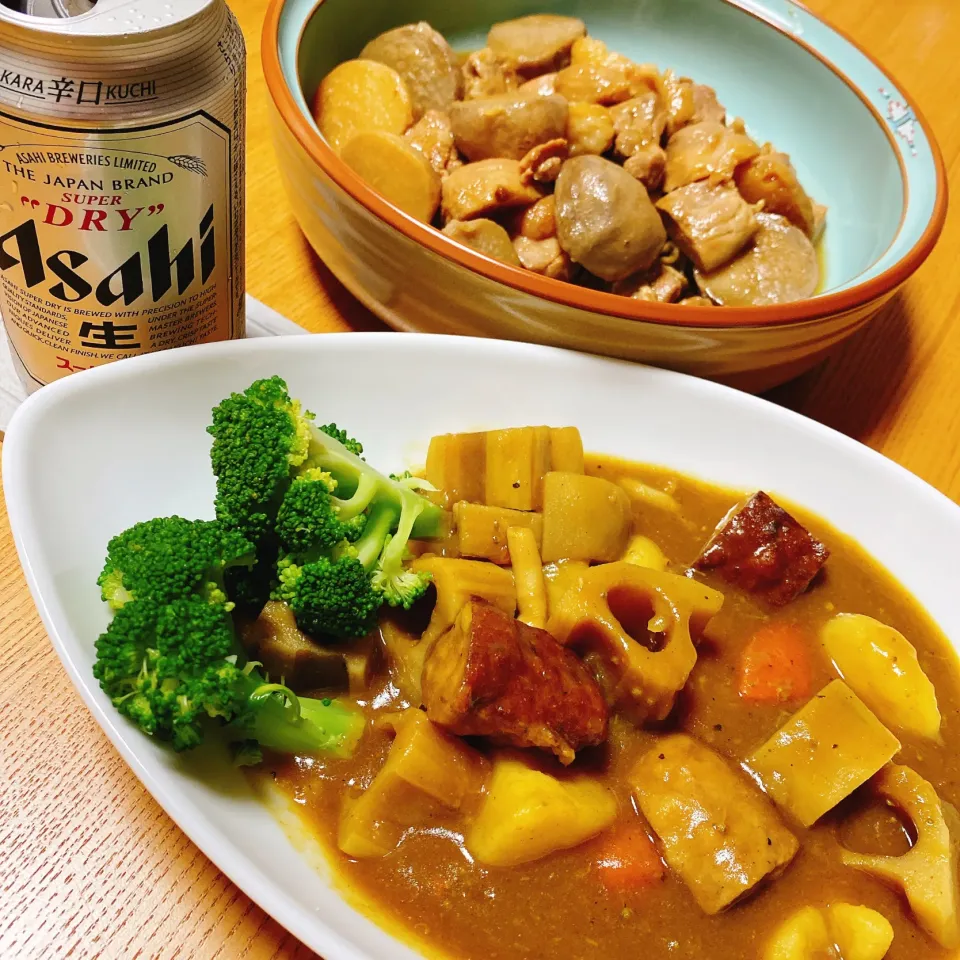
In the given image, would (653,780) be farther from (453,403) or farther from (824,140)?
(824,140)

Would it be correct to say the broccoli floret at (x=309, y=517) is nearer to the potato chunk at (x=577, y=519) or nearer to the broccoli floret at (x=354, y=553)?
the broccoli floret at (x=354, y=553)

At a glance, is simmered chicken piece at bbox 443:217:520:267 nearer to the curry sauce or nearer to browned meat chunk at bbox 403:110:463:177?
browned meat chunk at bbox 403:110:463:177

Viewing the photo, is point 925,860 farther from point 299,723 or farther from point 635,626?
point 299,723

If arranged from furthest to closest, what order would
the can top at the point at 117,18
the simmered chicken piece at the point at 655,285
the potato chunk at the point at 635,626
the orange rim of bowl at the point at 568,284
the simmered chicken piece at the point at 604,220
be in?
the simmered chicken piece at the point at 655,285 < the simmered chicken piece at the point at 604,220 < the orange rim of bowl at the point at 568,284 < the potato chunk at the point at 635,626 < the can top at the point at 117,18

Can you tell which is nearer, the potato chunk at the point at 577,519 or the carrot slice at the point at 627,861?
the carrot slice at the point at 627,861

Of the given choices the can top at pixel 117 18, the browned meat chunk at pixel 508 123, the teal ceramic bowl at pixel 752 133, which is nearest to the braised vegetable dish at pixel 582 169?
the browned meat chunk at pixel 508 123

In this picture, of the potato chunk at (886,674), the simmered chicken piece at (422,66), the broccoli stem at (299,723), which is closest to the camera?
the broccoli stem at (299,723)

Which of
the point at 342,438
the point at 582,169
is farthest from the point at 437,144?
the point at 342,438
